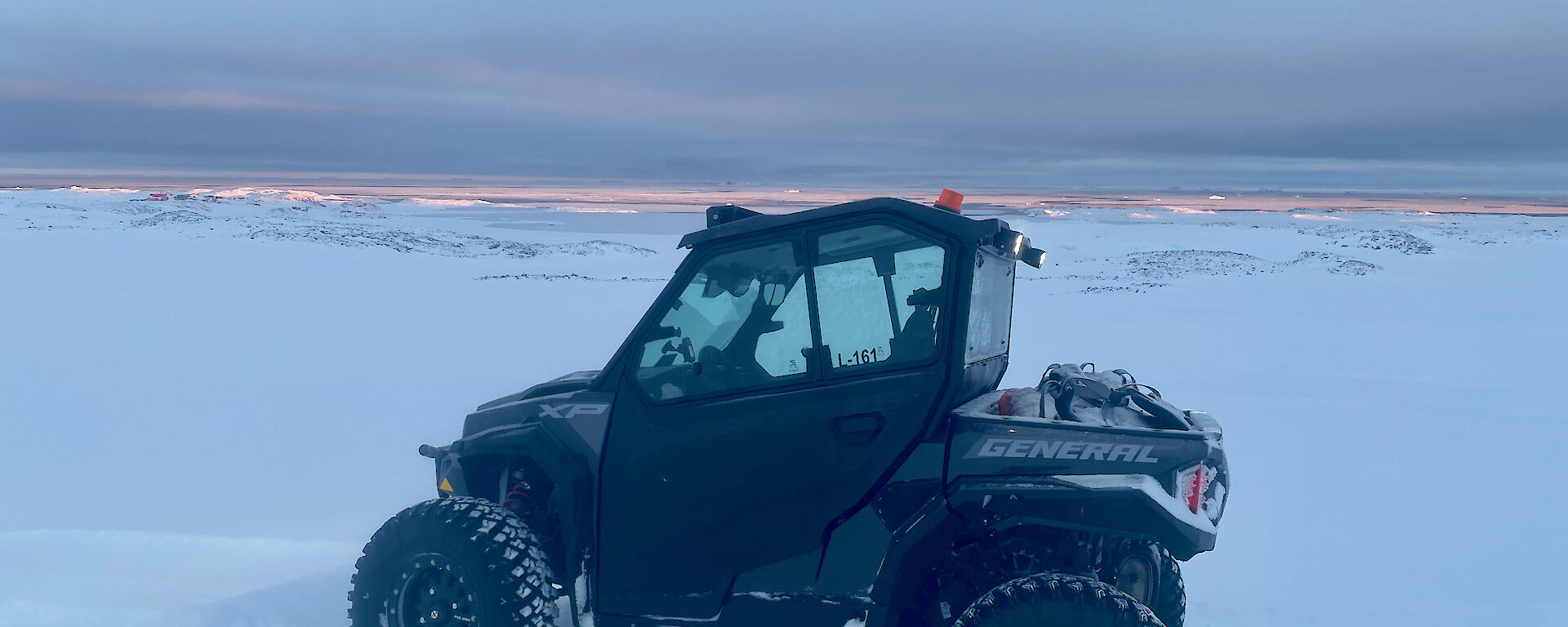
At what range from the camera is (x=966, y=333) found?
3.71 meters

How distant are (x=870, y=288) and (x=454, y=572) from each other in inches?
83.4

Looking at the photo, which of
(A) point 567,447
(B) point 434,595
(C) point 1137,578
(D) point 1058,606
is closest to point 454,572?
(B) point 434,595

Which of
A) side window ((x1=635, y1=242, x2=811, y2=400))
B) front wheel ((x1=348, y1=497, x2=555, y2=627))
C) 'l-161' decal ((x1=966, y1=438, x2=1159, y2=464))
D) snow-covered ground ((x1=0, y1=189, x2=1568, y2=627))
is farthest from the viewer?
snow-covered ground ((x1=0, y1=189, x2=1568, y2=627))

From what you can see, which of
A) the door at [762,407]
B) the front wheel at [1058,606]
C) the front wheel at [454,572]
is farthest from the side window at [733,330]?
the front wheel at [1058,606]

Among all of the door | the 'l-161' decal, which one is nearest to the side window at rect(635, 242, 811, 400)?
the door

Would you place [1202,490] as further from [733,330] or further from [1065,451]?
[733,330]

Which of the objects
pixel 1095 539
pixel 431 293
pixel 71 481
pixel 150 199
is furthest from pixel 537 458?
pixel 150 199

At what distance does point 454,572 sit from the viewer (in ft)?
13.4

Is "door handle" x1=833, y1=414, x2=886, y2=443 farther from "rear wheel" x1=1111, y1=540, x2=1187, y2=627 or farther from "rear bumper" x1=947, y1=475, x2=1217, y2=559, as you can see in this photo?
"rear wheel" x1=1111, y1=540, x2=1187, y2=627

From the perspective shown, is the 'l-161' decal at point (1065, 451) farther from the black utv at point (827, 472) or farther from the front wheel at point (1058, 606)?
the front wheel at point (1058, 606)

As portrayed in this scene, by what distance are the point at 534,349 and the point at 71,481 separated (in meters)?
7.62

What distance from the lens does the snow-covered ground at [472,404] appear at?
565cm

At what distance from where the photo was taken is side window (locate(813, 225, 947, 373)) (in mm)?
3787

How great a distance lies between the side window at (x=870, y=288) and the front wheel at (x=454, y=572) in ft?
5.13
